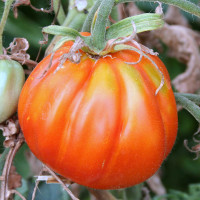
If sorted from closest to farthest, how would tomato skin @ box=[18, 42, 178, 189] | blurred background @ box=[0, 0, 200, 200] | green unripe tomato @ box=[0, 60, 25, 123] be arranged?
tomato skin @ box=[18, 42, 178, 189] → green unripe tomato @ box=[0, 60, 25, 123] → blurred background @ box=[0, 0, 200, 200]

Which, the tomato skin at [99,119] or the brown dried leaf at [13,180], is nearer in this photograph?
the tomato skin at [99,119]

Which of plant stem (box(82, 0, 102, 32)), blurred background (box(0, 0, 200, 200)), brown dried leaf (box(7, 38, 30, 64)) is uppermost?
plant stem (box(82, 0, 102, 32))

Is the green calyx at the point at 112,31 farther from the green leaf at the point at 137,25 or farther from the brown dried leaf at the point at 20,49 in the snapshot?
the brown dried leaf at the point at 20,49

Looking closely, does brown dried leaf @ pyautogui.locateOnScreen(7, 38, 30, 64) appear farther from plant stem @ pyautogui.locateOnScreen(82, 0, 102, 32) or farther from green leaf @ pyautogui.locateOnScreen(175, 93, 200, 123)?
green leaf @ pyautogui.locateOnScreen(175, 93, 200, 123)

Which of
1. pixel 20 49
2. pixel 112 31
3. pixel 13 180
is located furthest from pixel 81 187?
pixel 112 31

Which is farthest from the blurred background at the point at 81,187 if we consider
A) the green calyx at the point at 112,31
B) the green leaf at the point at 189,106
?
the green leaf at the point at 189,106

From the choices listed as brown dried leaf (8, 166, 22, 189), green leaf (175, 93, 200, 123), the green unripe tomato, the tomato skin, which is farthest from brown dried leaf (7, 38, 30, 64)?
green leaf (175, 93, 200, 123)
